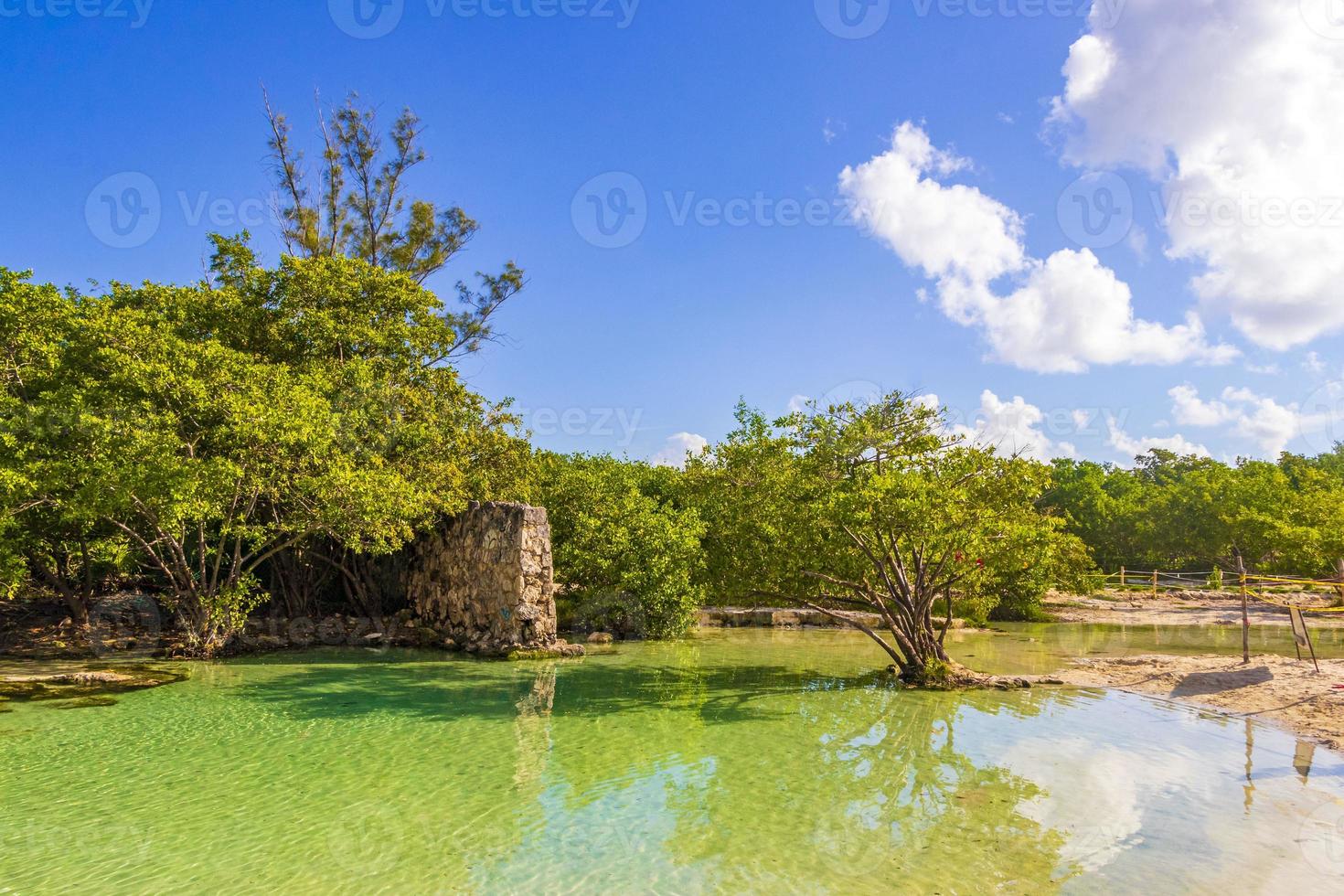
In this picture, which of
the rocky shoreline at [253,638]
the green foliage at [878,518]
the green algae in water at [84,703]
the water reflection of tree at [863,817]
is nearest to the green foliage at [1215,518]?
the green foliage at [878,518]

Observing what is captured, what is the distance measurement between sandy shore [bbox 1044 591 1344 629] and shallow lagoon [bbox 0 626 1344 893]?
18.4m

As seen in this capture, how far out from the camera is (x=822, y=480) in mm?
14469

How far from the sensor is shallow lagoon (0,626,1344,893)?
608cm

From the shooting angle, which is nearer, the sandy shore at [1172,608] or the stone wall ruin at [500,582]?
the stone wall ruin at [500,582]

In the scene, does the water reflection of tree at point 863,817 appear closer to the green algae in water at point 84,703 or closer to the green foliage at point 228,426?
the green algae in water at point 84,703

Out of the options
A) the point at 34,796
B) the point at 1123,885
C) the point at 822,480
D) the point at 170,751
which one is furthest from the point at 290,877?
the point at 822,480

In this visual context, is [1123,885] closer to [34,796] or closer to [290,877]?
[290,877]

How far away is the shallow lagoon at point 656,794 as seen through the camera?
6.08 metres

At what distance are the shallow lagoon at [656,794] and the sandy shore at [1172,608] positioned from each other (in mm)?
18372

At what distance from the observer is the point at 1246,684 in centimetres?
1374

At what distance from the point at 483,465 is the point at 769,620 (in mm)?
11754

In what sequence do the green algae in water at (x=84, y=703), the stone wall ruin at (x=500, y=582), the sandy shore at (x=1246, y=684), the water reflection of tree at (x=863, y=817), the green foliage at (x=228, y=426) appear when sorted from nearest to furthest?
the water reflection of tree at (x=863, y=817), the sandy shore at (x=1246, y=684), the green algae in water at (x=84, y=703), the green foliage at (x=228, y=426), the stone wall ruin at (x=500, y=582)

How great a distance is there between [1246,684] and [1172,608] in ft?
67.8

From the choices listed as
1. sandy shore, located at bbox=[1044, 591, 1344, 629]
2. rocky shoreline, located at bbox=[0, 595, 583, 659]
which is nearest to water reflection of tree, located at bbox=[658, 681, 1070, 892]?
rocky shoreline, located at bbox=[0, 595, 583, 659]
